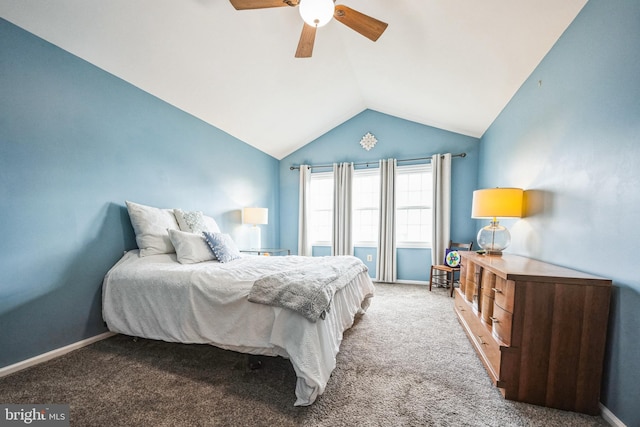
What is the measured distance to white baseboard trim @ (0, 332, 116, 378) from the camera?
1.67 meters

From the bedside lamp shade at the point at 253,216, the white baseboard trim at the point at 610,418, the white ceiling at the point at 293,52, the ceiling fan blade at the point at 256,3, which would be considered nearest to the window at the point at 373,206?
the white ceiling at the point at 293,52

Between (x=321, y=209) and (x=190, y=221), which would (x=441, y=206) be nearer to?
(x=321, y=209)

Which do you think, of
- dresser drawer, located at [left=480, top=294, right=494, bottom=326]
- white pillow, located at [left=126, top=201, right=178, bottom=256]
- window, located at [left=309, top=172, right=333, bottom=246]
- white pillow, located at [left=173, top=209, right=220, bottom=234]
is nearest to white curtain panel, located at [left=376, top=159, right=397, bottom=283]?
window, located at [left=309, top=172, right=333, bottom=246]

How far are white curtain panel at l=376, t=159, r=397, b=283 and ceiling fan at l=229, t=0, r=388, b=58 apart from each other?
256 centimetres

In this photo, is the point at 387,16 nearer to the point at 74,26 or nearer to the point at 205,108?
the point at 205,108

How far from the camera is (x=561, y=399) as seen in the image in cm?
136

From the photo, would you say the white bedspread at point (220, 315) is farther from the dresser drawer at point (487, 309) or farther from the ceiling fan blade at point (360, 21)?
the ceiling fan blade at point (360, 21)

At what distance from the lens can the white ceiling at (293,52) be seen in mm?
1829

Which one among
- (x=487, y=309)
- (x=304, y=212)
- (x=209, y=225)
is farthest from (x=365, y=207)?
(x=487, y=309)

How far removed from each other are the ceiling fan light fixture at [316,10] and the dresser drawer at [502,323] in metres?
2.21

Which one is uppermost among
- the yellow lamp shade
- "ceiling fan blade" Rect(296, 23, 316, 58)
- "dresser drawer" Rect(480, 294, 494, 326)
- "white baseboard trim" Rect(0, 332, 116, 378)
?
"ceiling fan blade" Rect(296, 23, 316, 58)

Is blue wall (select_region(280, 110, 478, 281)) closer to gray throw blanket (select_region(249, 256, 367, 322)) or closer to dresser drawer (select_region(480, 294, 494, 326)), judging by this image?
dresser drawer (select_region(480, 294, 494, 326))

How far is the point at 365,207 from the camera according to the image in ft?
15.3

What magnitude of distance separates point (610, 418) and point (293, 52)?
12.1ft
